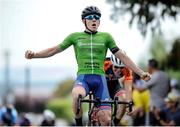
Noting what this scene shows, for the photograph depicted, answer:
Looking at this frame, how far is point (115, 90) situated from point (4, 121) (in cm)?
826

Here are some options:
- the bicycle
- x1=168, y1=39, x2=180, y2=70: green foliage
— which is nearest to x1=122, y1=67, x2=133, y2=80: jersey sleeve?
the bicycle

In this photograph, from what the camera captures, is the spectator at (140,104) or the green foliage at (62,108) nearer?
the spectator at (140,104)

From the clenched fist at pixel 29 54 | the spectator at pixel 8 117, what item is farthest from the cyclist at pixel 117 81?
the spectator at pixel 8 117

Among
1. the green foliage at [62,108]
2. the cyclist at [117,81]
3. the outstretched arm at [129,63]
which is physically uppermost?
the outstretched arm at [129,63]

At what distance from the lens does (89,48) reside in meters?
13.0

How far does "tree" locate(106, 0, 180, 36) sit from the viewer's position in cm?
2195

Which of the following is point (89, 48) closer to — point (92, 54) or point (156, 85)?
point (92, 54)

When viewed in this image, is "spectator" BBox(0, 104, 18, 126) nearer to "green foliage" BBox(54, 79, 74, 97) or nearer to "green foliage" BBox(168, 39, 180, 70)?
"green foliage" BBox(168, 39, 180, 70)

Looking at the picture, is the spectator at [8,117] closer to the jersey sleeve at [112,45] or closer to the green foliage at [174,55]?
the green foliage at [174,55]

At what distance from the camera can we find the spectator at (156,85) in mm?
19783

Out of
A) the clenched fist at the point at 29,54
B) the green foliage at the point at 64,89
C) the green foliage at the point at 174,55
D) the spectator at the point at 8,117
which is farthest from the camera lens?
the green foliage at the point at 64,89

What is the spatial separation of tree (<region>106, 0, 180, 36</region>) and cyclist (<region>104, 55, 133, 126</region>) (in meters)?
7.30

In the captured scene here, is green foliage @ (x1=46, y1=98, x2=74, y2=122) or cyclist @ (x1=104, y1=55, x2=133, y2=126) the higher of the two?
cyclist @ (x1=104, y1=55, x2=133, y2=126)

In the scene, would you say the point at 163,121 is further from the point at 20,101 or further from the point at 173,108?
the point at 20,101
